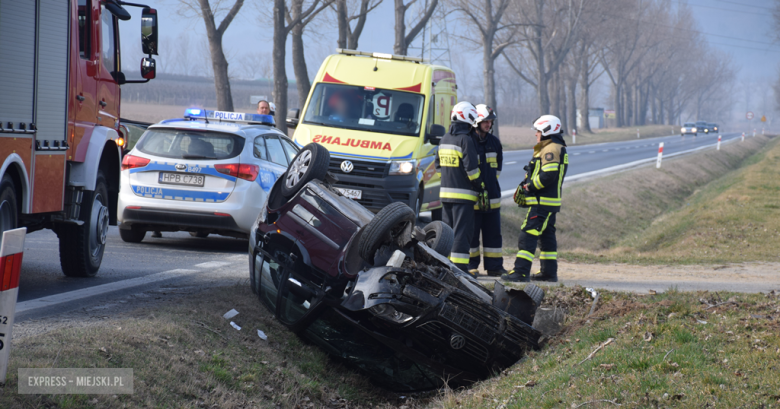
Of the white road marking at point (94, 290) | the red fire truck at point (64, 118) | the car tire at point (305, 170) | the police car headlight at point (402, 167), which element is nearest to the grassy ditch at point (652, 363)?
the car tire at point (305, 170)

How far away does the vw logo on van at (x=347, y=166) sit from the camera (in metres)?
10.5

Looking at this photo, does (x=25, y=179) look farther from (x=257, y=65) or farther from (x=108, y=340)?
(x=257, y=65)

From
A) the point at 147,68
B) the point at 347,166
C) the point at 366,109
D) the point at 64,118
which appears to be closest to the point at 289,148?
the point at 347,166

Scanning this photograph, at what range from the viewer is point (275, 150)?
9648 millimetres

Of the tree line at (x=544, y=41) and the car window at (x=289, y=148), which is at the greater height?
the tree line at (x=544, y=41)

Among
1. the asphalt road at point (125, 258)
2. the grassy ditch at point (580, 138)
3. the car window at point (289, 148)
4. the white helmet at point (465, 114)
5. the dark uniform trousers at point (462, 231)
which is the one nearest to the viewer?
the asphalt road at point (125, 258)

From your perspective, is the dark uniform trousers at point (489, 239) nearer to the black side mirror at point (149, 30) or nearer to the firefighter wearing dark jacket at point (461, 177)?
the firefighter wearing dark jacket at point (461, 177)

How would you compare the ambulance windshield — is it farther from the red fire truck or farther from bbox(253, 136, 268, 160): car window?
the red fire truck

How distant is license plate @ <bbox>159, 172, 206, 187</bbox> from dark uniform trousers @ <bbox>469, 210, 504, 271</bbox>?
3377 millimetres

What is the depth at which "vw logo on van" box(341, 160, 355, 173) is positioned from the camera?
10547 mm

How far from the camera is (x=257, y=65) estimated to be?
160 meters

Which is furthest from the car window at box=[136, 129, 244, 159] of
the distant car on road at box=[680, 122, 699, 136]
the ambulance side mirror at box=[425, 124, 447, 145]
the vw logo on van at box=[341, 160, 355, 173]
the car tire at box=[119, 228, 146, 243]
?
the distant car on road at box=[680, 122, 699, 136]

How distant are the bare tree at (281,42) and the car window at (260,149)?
12745mm

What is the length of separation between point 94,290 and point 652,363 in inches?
188
